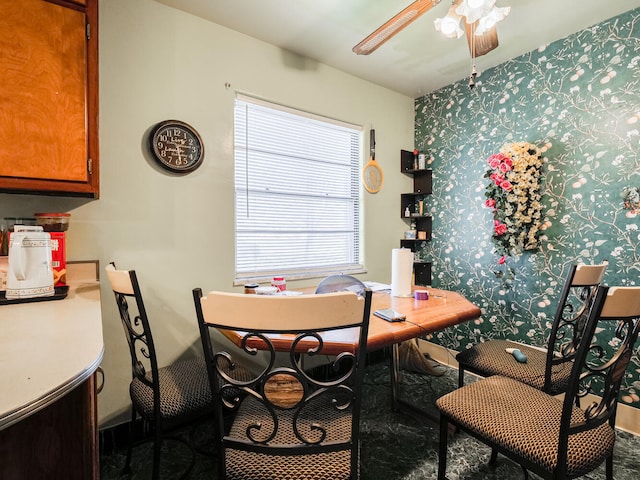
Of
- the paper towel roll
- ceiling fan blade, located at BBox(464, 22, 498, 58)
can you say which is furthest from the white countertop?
ceiling fan blade, located at BBox(464, 22, 498, 58)

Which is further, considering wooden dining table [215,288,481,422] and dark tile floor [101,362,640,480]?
dark tile floor [101,362,640,480]

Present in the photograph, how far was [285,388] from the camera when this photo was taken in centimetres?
115

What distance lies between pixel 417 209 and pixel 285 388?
263 cm

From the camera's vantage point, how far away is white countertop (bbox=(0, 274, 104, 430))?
56 cm

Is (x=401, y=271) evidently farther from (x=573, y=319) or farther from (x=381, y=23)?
(x=381, y=23)

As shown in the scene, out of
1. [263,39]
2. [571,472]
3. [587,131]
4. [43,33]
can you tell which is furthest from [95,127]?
[587,131]

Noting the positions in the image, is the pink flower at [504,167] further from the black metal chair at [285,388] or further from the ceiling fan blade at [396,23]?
the black metal chair at [285,388]

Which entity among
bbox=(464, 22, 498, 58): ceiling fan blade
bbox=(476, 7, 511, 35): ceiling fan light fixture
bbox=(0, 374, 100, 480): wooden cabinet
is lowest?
bbox=(0, 374, 100, 480): wooden cabinet

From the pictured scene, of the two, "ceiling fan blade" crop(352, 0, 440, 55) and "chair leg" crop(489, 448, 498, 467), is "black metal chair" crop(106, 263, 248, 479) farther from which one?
"ceiling fan blade" crop(352, 0, 440, 55)

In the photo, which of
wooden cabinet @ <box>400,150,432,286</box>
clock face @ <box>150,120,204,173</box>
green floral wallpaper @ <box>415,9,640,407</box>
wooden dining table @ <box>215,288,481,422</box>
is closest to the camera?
wooden dining table @ <box>215,288,481,422</box>

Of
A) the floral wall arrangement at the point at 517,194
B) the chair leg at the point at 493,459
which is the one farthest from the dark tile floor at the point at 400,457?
the floral wall arrangement at the point at 517,194

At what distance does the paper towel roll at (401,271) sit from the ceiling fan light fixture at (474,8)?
124 cm

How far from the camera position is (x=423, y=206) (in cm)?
328

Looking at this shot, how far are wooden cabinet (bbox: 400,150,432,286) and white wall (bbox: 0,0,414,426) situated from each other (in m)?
1.46
